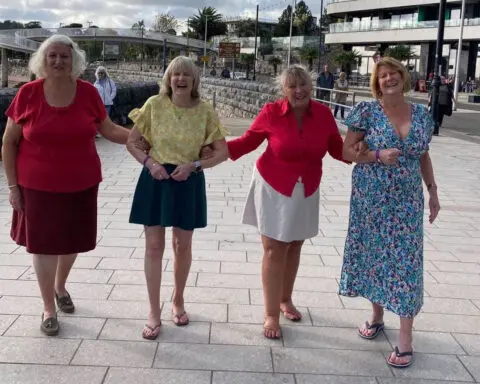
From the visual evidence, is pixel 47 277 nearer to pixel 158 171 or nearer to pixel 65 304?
pixel 65 304

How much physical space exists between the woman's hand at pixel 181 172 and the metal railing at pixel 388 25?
44.8 metres

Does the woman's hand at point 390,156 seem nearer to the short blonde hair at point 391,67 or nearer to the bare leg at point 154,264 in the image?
the short blonde hair at point 391,67

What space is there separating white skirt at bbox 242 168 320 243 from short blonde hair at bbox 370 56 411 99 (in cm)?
68

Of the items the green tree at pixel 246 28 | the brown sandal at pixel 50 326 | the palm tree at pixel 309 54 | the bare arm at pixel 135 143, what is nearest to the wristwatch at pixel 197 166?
the bare arm at pixel 135 143

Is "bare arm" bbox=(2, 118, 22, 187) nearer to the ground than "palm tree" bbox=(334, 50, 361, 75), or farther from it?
nearer to the ground

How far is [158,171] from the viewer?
10.6 ft

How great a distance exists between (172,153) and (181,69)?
47cm

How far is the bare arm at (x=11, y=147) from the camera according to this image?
3.23 m

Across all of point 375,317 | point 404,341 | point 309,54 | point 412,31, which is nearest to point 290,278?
point 375,317

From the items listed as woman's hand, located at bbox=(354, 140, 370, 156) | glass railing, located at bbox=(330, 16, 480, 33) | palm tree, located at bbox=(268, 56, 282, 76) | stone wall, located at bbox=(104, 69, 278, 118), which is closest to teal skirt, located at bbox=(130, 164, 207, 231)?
woman's hand, located at bbox=(354, 140, 370, 156)

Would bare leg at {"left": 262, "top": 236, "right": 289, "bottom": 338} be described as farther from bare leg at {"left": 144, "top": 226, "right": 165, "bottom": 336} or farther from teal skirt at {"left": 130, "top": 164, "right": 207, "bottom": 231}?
bare leg at {"left": 144, "top": 226, "right": 165, "bottom": 336}

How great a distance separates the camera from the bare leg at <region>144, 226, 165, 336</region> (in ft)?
11.2

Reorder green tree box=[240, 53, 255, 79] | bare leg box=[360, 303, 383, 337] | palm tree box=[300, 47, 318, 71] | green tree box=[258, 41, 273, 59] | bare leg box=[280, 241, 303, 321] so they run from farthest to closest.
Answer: green tree box=[258, 41, 273, 59] → green tree box=[240, 53, 255, 79] → palm tree box=[300, 47, 318, 71] → bare leg box=[280, 241, 303, 321] → bare leg box=[360, 303, 383, 337]

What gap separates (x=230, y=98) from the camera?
24.2m
